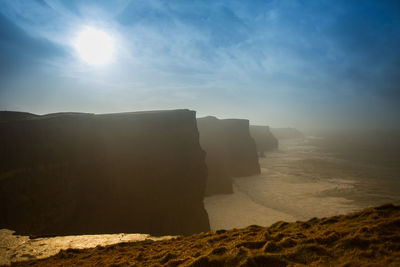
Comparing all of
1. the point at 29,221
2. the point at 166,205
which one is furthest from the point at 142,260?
the point at 166,205

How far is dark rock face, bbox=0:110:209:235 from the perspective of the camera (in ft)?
36.2

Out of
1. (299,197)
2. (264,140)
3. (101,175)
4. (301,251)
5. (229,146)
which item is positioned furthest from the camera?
(264,140)

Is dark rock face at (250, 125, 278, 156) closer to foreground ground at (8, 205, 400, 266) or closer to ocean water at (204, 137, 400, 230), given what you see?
ocean water at (204, 137, 400, 230)

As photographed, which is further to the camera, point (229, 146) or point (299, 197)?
point (229, 146)

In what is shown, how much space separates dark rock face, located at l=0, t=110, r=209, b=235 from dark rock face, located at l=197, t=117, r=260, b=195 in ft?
48.9

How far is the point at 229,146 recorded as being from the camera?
135 feet

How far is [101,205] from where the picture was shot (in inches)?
525

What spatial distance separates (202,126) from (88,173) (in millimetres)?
29630

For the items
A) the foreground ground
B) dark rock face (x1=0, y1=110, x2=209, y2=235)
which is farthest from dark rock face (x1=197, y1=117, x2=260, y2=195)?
the foreground ground

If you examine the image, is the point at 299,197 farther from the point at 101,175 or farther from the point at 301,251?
the point at 301,251

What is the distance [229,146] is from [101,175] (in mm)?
30620

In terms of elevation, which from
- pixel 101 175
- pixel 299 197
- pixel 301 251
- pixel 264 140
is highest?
pixel 301 251

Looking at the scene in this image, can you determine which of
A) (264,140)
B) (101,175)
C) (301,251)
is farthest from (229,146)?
(264,140)

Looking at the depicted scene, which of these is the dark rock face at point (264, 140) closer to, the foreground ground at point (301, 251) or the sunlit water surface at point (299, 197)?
the sunlit water surface at point (299, 197)
